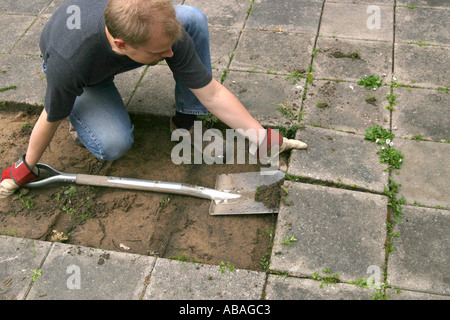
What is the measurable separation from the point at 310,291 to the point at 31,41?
3223 mm

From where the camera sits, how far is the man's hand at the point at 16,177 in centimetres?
269

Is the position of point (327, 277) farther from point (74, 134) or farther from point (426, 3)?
point (426, 3)

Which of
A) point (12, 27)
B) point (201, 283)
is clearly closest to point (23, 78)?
point (12, 27)

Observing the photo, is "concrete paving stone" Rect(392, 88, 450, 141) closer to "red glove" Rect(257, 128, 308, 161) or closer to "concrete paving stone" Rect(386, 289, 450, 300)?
"red glove" Rect(257, 128, 308, 161)

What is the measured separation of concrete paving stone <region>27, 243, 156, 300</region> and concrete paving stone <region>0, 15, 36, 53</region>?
2.33 metres

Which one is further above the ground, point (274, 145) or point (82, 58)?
point (82, 58)

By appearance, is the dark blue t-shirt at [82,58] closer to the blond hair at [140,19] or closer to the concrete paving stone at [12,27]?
the blond hair at [140,19]

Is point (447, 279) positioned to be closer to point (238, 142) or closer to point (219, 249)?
point (219, 249)

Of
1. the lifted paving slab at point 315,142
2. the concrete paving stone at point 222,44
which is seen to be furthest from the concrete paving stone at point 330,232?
the concrete paving stone at point 222,44

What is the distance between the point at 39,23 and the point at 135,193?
229 centimetres

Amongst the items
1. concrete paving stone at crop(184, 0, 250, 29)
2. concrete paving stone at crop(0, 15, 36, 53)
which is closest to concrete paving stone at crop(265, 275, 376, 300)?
concrete paving stone at crop(184, 0, 250, 29)

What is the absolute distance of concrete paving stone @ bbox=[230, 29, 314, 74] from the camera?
3.55 m

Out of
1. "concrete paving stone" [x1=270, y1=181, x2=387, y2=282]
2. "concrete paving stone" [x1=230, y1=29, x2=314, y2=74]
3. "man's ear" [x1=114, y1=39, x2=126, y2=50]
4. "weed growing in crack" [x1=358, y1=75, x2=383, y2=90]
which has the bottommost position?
"concrete paving stone" [x1=270, y1=181, x2=387, y2=282]

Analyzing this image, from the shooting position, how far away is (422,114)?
10.2 ft
